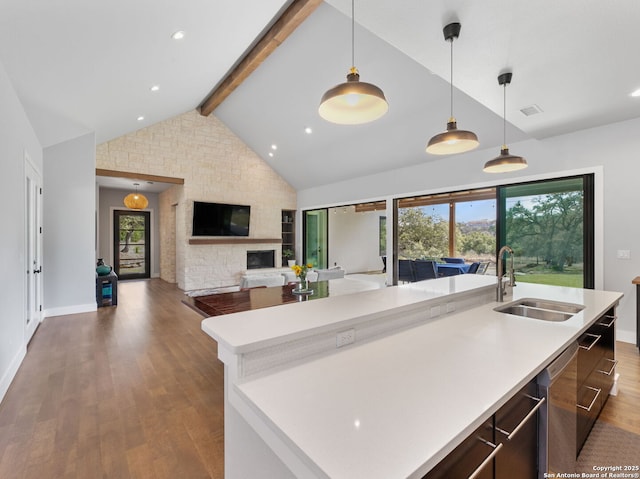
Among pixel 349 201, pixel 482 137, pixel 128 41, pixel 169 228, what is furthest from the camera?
pixel 169 228

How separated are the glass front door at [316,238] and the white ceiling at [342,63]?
9.92 ft

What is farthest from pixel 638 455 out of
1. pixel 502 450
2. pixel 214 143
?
pixel 214 143

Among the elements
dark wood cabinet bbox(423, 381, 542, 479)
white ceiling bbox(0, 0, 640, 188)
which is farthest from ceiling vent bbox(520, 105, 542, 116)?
dark wood cabinet bbox(423, 381, 542, 479)

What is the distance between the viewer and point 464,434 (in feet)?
2.61

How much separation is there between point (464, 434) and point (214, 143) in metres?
8.04

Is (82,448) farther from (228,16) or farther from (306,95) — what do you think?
(306,95)

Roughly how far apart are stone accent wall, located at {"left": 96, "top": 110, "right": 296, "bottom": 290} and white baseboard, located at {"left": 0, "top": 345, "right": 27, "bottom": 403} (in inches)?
158

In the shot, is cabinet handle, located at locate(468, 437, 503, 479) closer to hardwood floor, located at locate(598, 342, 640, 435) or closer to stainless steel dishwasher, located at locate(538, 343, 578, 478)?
stainless steel dishwasher, located at locate(538, 343, 578, 478)

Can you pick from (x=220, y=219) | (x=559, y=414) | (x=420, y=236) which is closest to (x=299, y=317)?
(x=559, y=414)

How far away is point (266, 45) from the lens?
4578 mm

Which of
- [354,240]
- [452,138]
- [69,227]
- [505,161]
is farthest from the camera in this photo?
[354,240]

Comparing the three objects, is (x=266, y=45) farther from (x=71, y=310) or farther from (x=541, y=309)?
(x=71, y=310)

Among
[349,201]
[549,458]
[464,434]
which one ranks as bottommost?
[549,458]

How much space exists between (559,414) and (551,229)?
390cm
